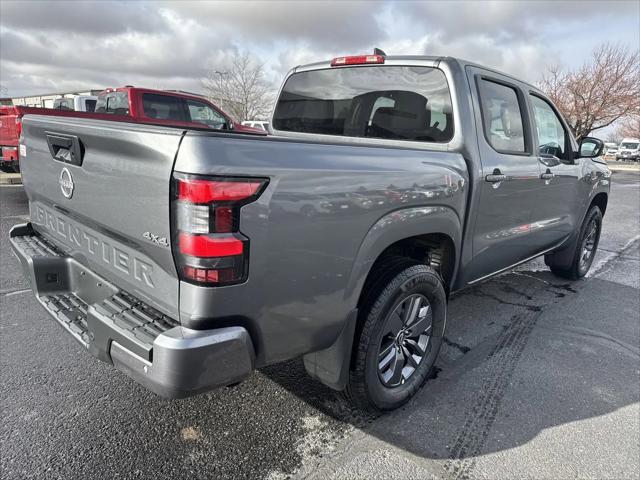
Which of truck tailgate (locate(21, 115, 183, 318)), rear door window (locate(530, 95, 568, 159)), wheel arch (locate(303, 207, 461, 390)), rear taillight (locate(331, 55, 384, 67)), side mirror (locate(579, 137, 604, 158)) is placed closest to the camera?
truck tailgate (locate(21, 115, 183, 318))

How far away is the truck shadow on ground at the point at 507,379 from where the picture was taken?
2459 mm

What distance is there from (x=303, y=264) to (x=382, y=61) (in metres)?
2.04

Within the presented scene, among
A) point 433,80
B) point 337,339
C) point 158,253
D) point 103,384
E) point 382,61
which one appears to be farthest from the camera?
point 382,61

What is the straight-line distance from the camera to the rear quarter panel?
1659mm

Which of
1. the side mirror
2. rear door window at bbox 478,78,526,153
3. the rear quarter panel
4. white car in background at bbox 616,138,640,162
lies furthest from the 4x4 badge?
white car in background at bbox 616,138,640,162

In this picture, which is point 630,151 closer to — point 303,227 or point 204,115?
point 204,115

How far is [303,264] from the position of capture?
6.12ft

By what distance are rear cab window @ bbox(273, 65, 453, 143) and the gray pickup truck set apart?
1cm

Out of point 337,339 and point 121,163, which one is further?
point 337,339

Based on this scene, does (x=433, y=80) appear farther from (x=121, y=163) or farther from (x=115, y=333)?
(x=115, y=333)

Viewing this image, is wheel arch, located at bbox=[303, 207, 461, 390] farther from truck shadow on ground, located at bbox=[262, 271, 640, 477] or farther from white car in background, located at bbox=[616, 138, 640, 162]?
white car in background, located at bbox=[616, 138, 640, 162]

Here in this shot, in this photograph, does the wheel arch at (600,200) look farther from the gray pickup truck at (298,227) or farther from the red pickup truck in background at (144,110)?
the red pickup truck in background at (144,110)

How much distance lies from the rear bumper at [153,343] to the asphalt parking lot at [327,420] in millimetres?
582

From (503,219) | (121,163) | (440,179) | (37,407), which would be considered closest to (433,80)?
(440,179)
